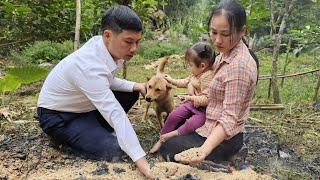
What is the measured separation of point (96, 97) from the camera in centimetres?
272

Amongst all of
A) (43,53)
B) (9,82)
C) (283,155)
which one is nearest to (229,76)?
(283,155)

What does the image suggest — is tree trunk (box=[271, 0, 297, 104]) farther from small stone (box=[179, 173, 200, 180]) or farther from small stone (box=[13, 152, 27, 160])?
small stone (box=[13, 152, 27, 160])

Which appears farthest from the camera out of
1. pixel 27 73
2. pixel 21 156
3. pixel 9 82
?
pixel 9 82

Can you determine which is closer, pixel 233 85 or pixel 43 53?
pixel 233 85

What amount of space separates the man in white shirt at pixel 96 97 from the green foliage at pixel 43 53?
214 inches

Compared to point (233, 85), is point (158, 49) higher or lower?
lower

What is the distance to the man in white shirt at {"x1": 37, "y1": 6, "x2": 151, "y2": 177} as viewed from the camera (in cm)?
266

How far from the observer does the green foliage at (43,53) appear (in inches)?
333

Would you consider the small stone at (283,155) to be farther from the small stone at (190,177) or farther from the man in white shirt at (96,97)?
the man in white shirt at (96,97)

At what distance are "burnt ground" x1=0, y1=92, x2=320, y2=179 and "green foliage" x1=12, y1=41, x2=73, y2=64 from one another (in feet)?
14.7

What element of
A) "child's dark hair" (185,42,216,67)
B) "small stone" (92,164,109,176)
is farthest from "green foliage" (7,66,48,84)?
"child's dark hair" (185,42,216,67)

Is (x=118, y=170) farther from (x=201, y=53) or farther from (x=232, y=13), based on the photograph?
(x=232, y=13)

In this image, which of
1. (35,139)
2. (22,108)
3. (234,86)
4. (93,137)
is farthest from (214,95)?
(22,108)

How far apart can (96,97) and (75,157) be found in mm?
664
